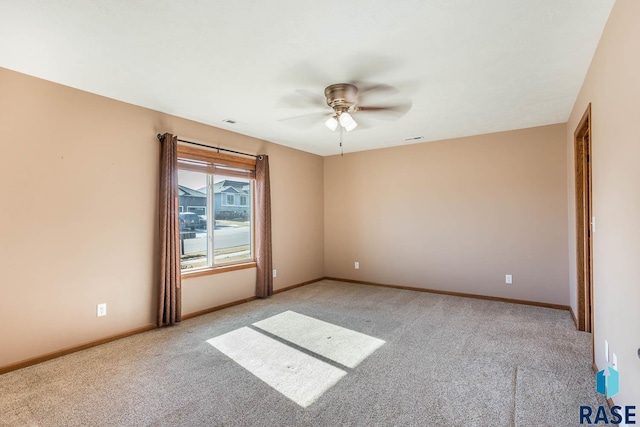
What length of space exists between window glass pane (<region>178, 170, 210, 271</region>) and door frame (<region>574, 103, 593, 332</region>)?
4320 millimetres

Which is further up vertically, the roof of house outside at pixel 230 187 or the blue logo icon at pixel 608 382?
the roof of house outside at pixel 230 187

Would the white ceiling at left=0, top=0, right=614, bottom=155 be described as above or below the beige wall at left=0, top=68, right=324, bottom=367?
above

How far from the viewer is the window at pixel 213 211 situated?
400 centimetres

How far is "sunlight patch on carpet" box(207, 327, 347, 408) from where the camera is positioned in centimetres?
228

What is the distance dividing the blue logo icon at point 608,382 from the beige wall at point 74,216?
13.0ft

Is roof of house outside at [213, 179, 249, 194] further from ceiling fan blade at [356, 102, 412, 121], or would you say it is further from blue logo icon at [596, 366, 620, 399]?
blue logo icon at [596, 366, 620, 399]

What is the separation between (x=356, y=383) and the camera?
236cm

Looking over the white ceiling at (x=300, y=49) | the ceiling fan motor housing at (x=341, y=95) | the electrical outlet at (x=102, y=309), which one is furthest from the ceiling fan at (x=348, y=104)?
the electrical outlet at (x=102, y=309)

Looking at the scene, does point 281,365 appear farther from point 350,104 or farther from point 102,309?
point 350,104

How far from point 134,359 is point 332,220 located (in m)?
4.06

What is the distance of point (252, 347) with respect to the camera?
302 cm

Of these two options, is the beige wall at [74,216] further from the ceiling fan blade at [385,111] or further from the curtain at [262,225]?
the ceiling fan blade at [385,111]

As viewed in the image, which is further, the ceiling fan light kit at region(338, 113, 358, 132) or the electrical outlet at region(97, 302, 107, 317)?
the electrical outlet at region(97, 302, 107, 317)

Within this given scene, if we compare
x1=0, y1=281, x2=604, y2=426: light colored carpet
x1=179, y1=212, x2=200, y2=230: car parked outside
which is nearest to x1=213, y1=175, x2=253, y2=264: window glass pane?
x1=179, y1=212, x2=200, y2=230: car parked outside
